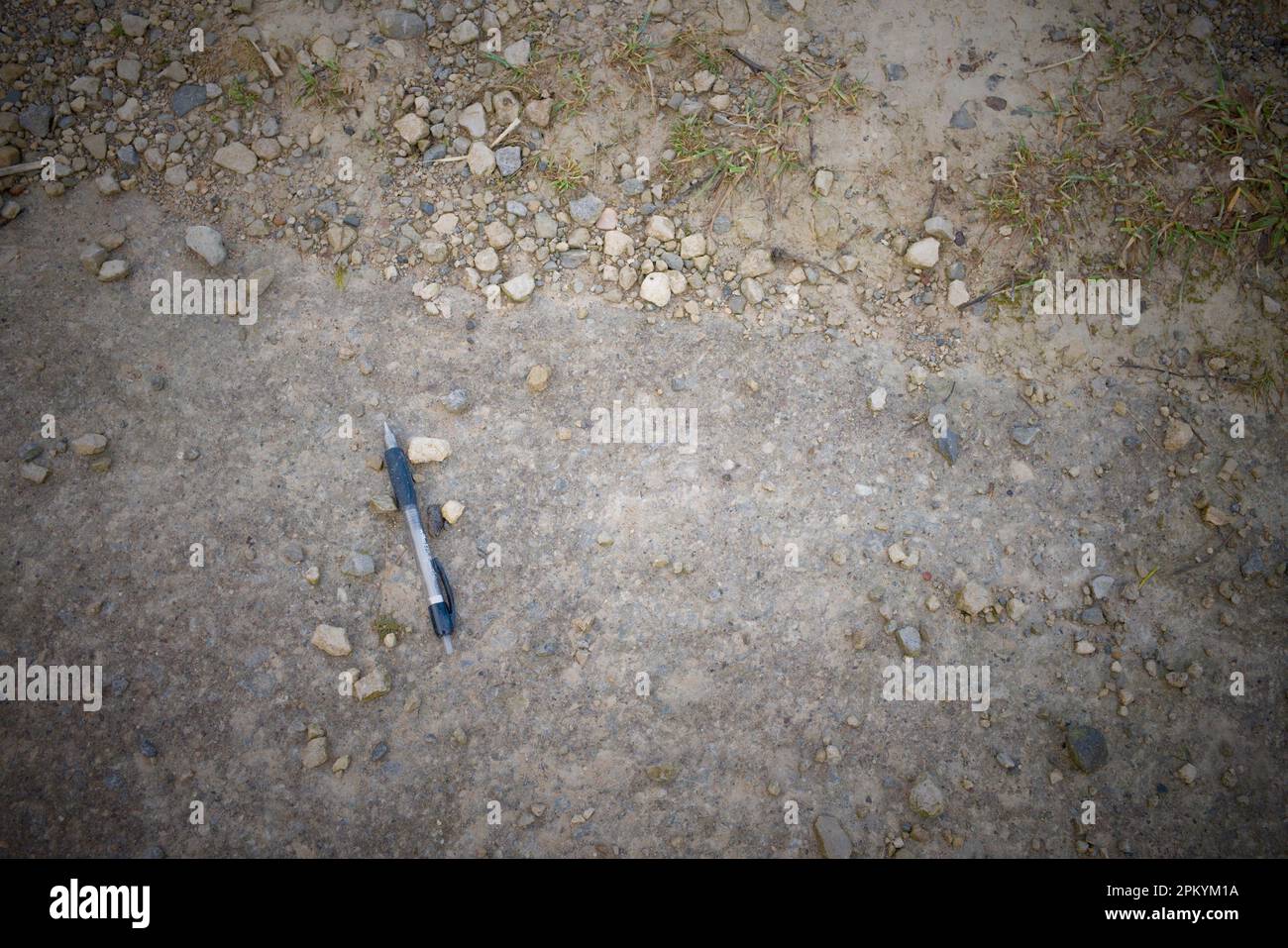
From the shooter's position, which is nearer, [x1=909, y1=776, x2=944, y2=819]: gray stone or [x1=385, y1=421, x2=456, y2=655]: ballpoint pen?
[x1=909, y1=776, x2=944, y2=819]: gray stone

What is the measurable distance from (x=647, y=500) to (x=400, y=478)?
1328 mm

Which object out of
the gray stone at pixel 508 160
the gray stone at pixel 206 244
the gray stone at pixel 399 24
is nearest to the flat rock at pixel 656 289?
the gray stone at pixel 508 160

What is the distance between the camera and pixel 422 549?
164 inches

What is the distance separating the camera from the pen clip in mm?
4137

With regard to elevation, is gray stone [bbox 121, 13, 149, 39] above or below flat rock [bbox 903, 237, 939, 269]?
above

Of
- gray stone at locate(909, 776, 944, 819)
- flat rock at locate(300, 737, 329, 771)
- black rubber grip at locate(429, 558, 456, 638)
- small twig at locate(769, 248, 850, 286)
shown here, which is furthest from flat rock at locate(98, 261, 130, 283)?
gray stone at locate(909, 776, 944, 819)

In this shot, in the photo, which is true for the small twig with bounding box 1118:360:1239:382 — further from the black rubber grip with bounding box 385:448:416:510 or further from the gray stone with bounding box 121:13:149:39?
the gray stone with bounding box 121:13:149:39

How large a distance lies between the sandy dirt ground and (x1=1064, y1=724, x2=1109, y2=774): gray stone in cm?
2

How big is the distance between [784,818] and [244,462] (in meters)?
3.46

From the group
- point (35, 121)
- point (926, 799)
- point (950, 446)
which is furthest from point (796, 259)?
point (35, 121)

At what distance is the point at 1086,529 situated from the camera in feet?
14.5

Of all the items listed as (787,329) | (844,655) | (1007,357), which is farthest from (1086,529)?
(787,329)

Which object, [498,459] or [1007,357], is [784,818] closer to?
[498,459]

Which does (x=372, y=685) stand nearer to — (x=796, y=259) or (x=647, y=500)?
(x=647, y=500)
